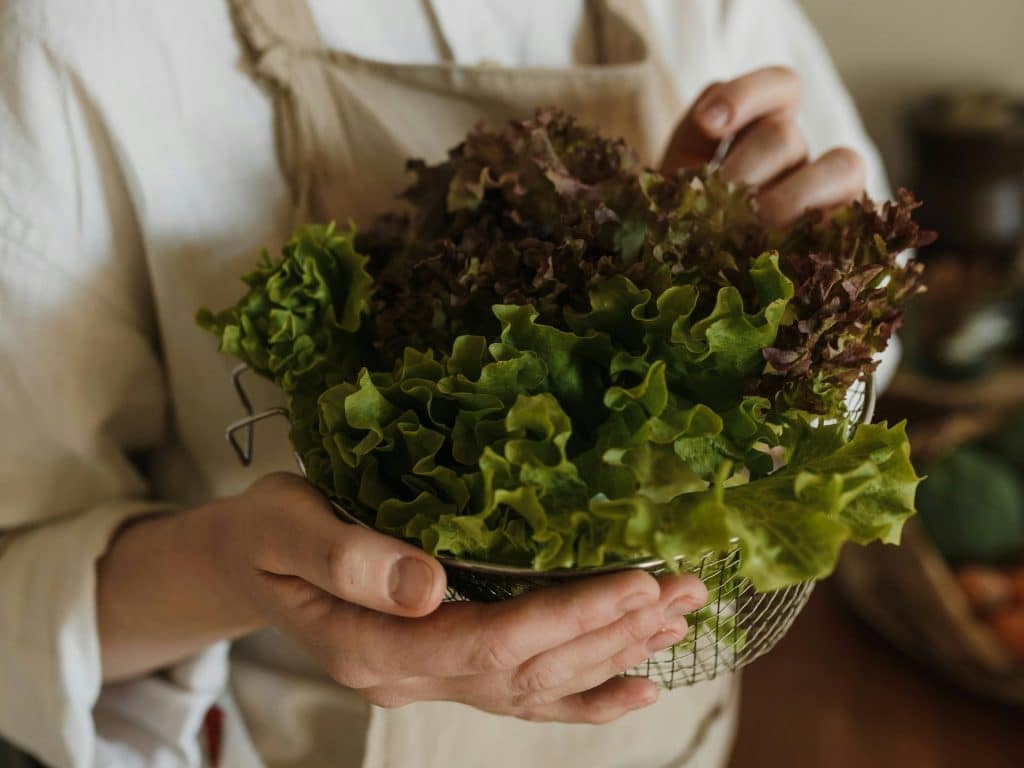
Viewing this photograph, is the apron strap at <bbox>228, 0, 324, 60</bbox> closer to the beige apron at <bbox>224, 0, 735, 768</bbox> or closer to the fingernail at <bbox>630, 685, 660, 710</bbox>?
the beige apron at <bbox>224, 0, 735, 768</bbox>

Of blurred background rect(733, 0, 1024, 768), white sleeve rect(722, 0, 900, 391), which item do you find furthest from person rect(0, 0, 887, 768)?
blurred background rect(733, 0, 1024, 768)

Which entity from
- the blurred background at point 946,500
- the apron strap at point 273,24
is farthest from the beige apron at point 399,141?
the blurred background at point 946,500

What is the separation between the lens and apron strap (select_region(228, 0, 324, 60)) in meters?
0.62

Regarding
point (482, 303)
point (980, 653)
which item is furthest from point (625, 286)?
point (980, 653)

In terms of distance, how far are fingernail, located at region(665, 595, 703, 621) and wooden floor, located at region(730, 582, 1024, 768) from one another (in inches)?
46.3

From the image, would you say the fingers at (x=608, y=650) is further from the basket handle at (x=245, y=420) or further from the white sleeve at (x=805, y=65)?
the white sleeve at (x=805, y=65)

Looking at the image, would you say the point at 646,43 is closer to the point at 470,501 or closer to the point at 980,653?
the point at 470,501

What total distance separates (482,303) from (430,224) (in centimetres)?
8

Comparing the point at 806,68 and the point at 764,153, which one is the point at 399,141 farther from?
the point at 806,68

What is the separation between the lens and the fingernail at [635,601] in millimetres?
417

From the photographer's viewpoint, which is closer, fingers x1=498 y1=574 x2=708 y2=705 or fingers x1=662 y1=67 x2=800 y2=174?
fingers x1=498 y1=574 x2=708 y2=705

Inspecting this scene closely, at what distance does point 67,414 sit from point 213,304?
123 mm

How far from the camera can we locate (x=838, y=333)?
18.7 inches

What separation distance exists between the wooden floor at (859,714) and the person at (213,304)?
82 cm
